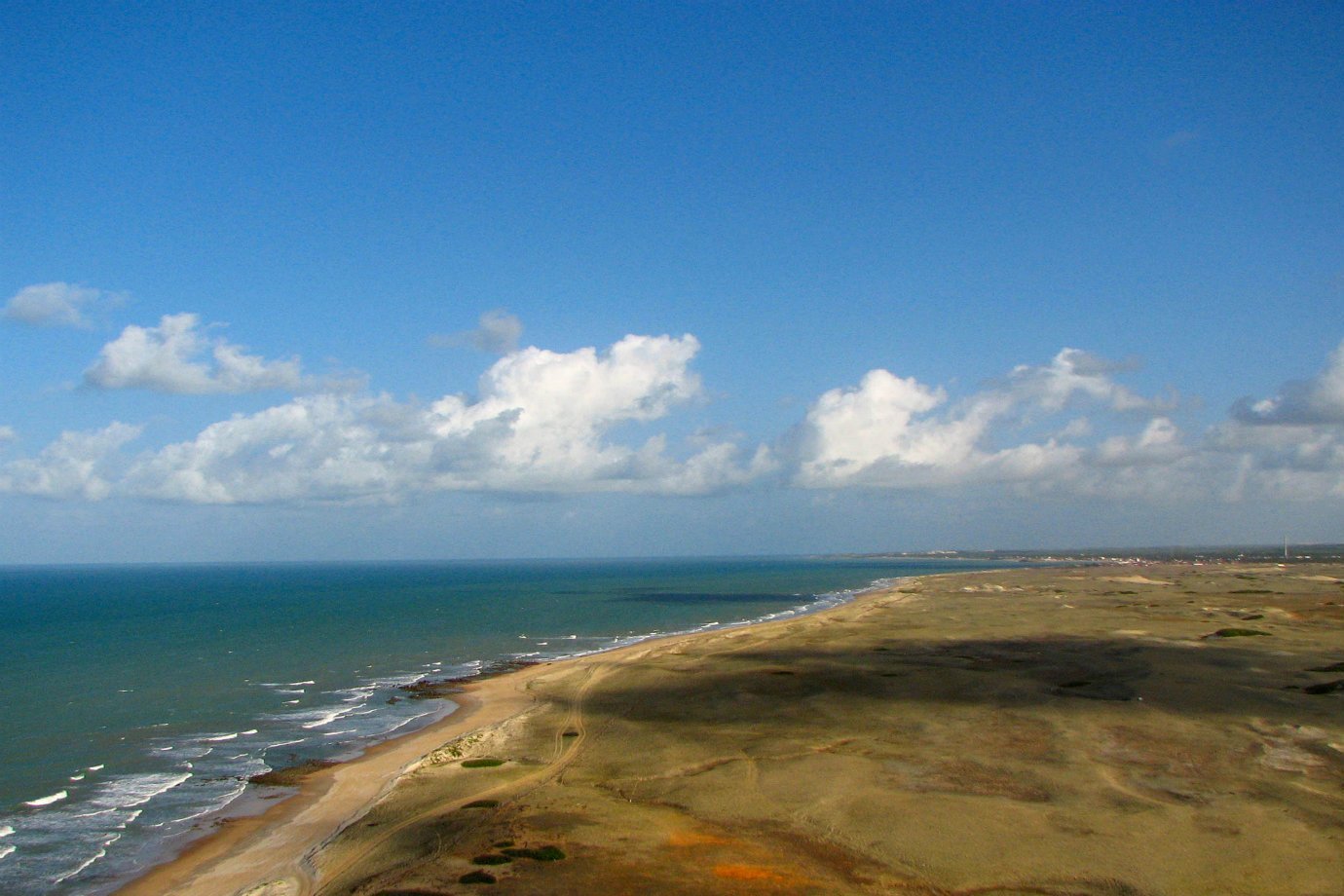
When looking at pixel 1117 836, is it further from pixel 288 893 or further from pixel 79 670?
pixel 79 670

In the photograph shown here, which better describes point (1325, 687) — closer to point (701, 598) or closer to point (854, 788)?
point (854, 788)

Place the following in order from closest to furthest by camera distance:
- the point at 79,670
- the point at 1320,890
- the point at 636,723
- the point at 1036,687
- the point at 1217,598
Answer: the point at 1320,890, the point at 636,723, the point at 1036,687, the point at 79,670, the point at 1217,598

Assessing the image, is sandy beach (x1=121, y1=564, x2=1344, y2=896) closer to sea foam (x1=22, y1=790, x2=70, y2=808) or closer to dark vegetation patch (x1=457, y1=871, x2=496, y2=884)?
dark vegetation patch (x1=457, y1=871, x2=496, y2=884)

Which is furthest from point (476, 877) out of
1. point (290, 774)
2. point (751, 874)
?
point (290, 774)

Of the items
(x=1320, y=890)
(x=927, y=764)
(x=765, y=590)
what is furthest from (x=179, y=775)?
(x=765, y=590)

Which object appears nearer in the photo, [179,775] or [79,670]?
[179,775]

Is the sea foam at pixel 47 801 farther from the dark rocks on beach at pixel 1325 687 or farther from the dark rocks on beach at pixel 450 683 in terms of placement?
the dark rocks on beach at pixel 1325 687
